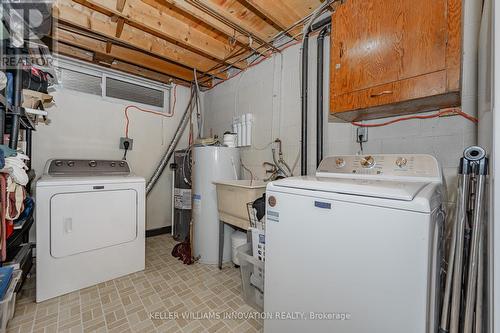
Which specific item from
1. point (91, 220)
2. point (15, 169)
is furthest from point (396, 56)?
point (91, 220)

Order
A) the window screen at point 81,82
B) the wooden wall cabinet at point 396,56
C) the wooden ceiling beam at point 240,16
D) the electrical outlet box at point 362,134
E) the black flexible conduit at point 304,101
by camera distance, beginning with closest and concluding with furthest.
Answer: the wooden wall cabinet at point 396,56
the electrical outlet box at point 362,134
the wooden ceiling beam at point 240,16
the black flexible conduit at point 304,101
the window screen at point 81,82

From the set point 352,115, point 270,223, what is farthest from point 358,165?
point 270,223

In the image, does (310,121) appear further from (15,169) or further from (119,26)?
(15,169)

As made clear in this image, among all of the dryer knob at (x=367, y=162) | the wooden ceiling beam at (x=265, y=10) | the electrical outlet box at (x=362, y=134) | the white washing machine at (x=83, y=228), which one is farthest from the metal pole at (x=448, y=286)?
the white washing machine at (x=83, y=228)

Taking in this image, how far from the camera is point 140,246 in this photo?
7.51 feet

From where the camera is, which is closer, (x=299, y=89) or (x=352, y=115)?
(x=352, y=115)

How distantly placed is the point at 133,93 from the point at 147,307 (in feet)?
9.12

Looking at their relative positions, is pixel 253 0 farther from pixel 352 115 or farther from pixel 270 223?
pixel 270 223

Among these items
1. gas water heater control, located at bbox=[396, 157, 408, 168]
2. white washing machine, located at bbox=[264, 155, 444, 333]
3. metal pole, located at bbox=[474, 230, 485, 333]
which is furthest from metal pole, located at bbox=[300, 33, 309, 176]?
metal pole, located at bbox=[474, 230, 485, 333]

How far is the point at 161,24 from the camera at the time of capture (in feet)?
7.03

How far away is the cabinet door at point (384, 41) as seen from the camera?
1.12 m

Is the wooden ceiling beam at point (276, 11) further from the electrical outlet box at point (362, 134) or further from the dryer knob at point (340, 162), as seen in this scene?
the dryer knob at point (340, 162)

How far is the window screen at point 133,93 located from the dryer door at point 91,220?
5.45ft

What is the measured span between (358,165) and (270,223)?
74 cm
